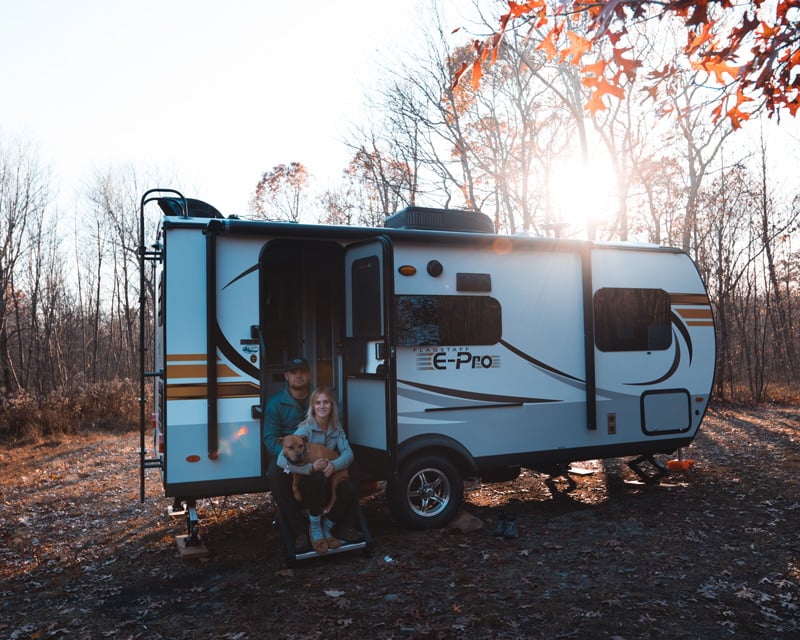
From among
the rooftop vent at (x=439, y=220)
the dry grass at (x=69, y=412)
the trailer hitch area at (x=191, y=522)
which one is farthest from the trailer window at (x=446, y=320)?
the dry grass at (x=69, y=412)

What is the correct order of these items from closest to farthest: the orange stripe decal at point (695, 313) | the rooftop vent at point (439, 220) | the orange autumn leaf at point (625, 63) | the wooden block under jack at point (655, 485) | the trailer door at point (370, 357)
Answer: the orange autumn leaf at point (625, 63), the trailer door at point (370, 357), the rooftop vent at point (439, 220), the orange stripe decal at point (695, 313), the wooden block under jack at point (655, 485)

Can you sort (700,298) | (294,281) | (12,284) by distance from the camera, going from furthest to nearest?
(12,284), (700,298), (294,281)

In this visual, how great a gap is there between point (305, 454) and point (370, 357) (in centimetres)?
103

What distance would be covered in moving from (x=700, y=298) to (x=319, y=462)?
16.2ft

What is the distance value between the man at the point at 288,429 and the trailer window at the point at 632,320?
10.5ft

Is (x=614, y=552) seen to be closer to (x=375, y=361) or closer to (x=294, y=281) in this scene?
(x=375, y=361)

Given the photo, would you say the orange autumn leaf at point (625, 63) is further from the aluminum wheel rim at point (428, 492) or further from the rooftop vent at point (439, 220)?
the aluminum wheel rim at point (428, 492)

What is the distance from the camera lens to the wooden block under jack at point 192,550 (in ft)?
18.7

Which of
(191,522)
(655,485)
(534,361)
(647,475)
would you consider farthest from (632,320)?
(191,522)

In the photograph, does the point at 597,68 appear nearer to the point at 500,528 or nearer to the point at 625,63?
the point at 625,63

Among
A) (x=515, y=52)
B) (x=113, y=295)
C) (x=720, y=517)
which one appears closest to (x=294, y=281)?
(x=720, y=517)

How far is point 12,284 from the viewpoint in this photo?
58.6ft

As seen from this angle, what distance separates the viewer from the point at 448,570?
17.1 feet

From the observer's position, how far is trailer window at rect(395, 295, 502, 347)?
6.25 metres
